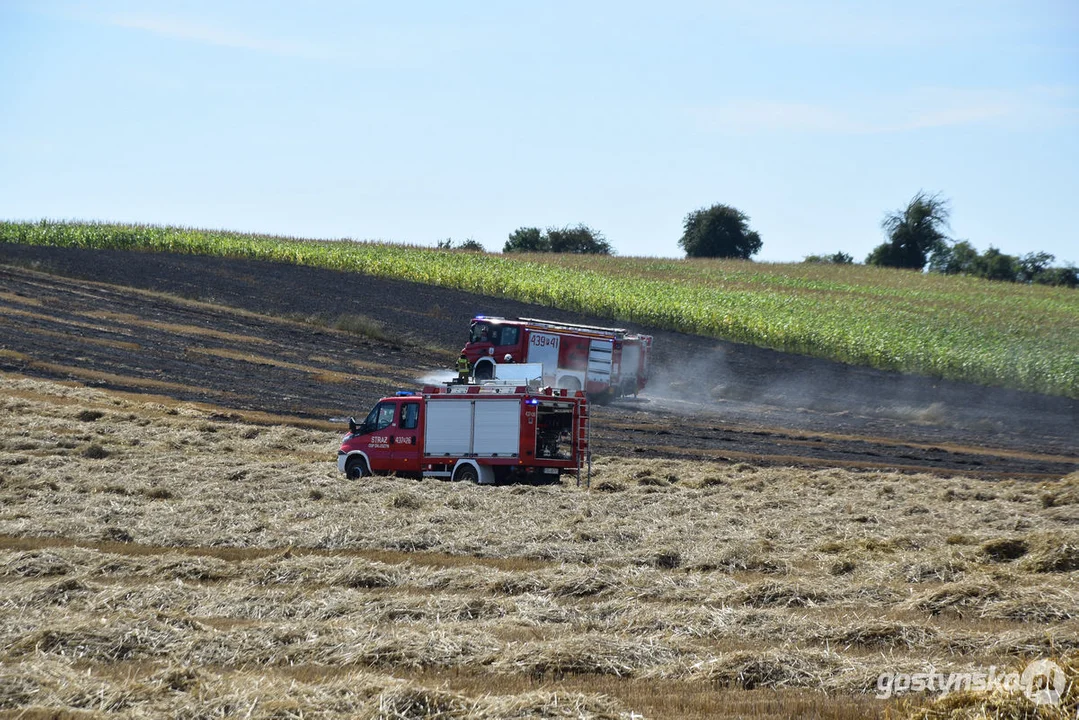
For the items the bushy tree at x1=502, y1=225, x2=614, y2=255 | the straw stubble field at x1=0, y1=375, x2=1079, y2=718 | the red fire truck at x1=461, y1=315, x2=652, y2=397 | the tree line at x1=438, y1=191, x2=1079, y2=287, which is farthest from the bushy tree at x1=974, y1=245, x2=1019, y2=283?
the straw stubble field at x1=0, y1=375, x2=1079, y2=718

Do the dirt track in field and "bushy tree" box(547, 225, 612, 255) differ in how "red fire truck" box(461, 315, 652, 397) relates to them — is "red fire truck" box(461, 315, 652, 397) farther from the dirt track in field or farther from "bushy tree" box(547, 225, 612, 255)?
"bushy tree" box(547, 225, 612, 255)

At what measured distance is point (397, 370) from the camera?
42781 mm

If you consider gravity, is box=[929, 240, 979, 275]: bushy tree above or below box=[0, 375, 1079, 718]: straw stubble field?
above

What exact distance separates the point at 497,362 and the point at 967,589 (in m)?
28.7

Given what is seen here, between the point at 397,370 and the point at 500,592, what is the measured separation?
3095 centimetres

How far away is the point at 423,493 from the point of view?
19625mm

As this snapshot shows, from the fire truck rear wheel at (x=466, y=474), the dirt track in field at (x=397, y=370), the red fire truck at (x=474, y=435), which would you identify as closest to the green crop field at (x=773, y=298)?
the dirt track in field at (x=397, y=370)

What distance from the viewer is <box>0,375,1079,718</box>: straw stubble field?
27.3 ft

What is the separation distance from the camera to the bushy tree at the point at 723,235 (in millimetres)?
116062

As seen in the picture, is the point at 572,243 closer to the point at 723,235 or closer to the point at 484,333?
the point at 723,235

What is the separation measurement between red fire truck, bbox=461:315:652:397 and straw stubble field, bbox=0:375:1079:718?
16.8m

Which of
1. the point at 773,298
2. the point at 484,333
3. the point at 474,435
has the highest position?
the point at 773,298

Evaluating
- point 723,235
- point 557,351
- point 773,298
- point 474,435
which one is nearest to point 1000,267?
point 723,235

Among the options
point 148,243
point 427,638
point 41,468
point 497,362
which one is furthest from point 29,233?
point 427,638
